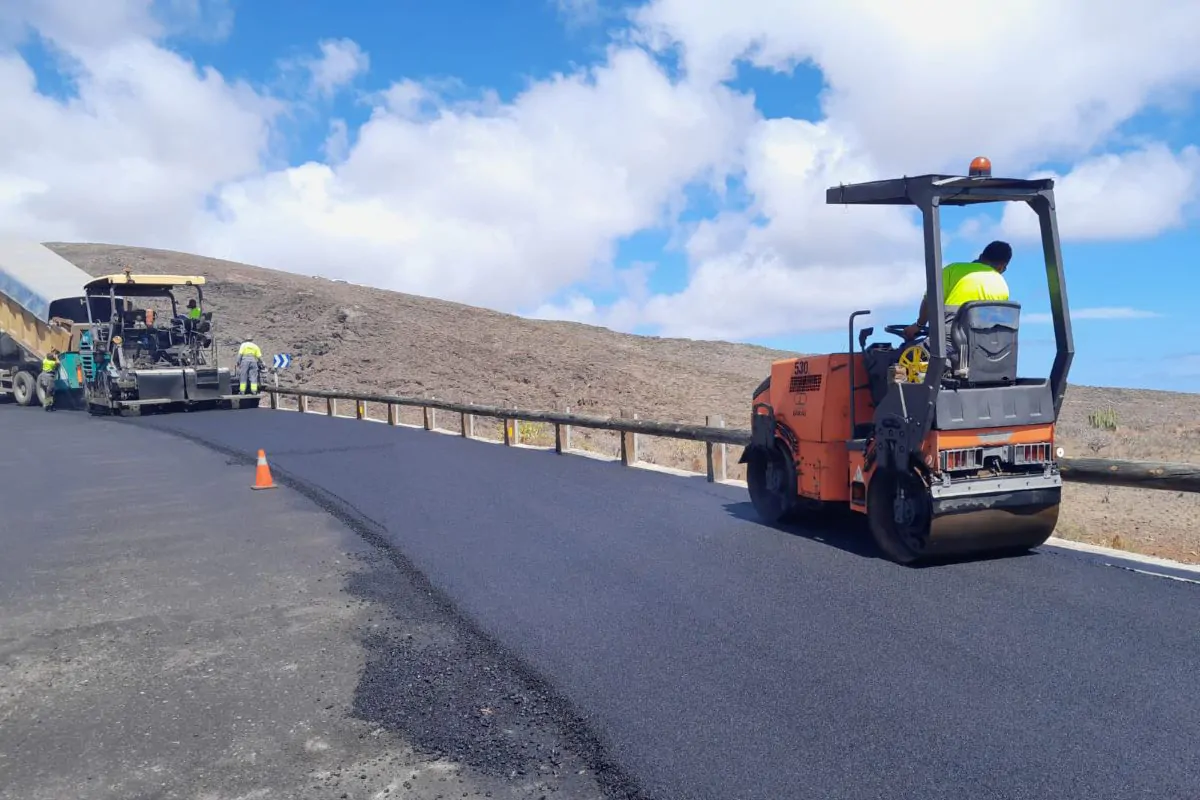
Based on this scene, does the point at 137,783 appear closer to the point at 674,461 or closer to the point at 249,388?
the point at 674,461

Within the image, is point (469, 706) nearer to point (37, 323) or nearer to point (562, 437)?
point (562, 437)

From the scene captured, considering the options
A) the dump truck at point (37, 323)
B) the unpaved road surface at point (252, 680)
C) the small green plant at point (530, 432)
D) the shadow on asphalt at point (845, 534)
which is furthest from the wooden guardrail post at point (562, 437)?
the dump truck at point (37, 323)

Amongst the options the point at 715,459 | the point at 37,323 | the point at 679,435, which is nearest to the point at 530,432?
the point at 679,435

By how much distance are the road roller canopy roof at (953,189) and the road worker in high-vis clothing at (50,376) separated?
25.4m

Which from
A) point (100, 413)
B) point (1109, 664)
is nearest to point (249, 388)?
point (100, 413)

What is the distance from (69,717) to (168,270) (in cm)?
6440

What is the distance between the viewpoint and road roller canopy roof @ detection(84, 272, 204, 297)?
2472 cm

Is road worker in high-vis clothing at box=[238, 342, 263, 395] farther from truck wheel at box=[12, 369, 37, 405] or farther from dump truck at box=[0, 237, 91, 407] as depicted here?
truck wheel at box=[12, 369, 37, 405]

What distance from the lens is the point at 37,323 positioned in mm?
27641

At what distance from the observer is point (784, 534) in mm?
8281

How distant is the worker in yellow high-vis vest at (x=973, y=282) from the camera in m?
6.80

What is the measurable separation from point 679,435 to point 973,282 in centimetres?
628

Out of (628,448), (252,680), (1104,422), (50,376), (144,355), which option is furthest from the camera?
(50,376)

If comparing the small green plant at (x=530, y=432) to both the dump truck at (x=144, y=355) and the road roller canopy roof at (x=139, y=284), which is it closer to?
the dump truck at (x=144, y=355)
